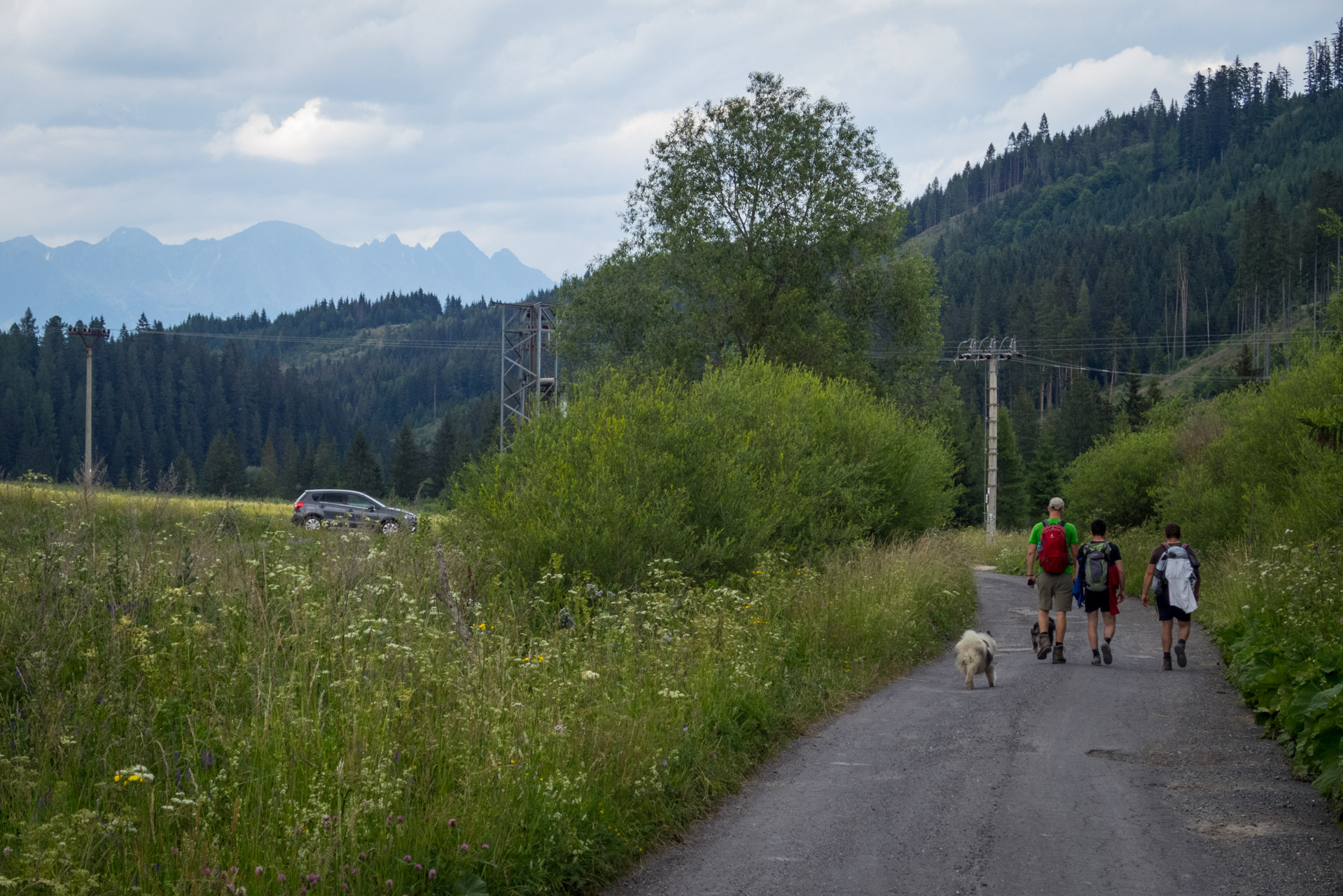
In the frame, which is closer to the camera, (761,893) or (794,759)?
(761,893)

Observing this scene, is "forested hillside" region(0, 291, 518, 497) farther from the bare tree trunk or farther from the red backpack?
the bare tree trunk

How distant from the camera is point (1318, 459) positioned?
60.2ft

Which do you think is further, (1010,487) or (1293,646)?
(1010,487)

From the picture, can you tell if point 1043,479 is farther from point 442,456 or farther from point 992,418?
point 442,456

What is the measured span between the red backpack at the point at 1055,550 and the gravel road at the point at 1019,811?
9.30ft

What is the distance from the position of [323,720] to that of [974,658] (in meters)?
7.20

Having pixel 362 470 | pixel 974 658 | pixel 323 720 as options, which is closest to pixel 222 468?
pixel 362 470

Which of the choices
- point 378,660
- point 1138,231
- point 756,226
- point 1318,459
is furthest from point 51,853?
point 1138,231

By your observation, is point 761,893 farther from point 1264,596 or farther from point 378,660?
point 1264,596

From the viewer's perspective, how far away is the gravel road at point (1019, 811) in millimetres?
5016

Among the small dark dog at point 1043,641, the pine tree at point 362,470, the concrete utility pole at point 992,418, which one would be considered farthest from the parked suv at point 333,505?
the pine tree at point 362,470

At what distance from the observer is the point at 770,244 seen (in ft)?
103

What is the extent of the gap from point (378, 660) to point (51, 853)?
253 cm

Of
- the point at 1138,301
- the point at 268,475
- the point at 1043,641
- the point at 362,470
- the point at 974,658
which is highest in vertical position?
the point at 1138,301
